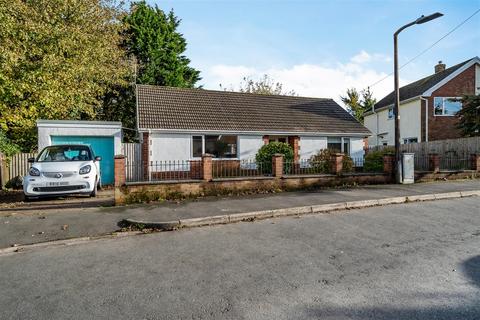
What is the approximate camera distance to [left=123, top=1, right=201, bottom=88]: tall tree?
2670cm

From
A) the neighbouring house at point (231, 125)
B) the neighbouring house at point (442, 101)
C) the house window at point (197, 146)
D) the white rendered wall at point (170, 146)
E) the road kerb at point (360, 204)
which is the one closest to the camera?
the road kerb at point (360, 204)

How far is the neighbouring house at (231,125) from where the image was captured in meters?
15.2

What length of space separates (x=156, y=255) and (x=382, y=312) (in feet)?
11.0

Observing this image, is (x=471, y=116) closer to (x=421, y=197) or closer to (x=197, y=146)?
(x=421, y=197)

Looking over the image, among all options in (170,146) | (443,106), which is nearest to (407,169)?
(170,146)

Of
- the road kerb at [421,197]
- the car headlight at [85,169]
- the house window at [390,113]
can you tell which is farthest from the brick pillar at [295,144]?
the house window at [390,113]

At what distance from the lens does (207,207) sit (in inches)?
326

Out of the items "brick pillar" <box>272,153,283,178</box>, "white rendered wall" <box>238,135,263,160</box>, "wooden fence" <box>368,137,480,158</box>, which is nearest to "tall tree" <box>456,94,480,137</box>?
"wooden fence" <box>368,137,480,158</box>

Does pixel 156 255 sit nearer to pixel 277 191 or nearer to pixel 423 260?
pixel 423 260

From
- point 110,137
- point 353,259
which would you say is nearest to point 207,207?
point 353,259

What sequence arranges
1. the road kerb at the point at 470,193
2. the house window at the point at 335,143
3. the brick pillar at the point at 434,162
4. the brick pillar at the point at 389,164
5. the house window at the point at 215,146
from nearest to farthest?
the road kerb at the point at 470,193 → the brick pillar at the point at 389,164 → the brick pillar at the point at 434,162 → the house window at the point at 215,146 → the house window at the point at 335,143

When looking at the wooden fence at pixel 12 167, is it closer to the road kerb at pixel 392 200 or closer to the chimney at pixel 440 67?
the road kerb at pixel 392 200

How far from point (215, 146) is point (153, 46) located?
16032mm

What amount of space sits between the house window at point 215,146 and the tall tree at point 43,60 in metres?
6.30
